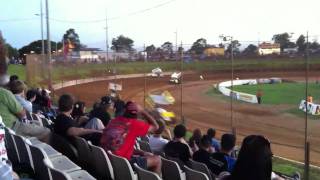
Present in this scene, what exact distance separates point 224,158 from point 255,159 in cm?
244

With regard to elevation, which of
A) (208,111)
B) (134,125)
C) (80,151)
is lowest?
(208,111)

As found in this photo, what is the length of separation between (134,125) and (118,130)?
215 millimetres

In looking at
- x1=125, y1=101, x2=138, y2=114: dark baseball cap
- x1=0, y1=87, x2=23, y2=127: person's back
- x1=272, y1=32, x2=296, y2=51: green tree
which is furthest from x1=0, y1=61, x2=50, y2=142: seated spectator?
x1=272, y1=32, x2=296, y2=51: green tree

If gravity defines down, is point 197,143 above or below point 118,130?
below

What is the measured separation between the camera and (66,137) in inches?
250

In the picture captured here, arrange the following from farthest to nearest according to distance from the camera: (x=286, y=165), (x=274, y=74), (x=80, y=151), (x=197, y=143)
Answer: (x=274, y=74) < (x=286, y=165) < (x=197, y=143) < (x=80, y=151)

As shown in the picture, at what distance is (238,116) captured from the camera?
920 inches

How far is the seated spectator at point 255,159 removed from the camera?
3.56m

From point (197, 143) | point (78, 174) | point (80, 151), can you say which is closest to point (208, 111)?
point (197, 143)

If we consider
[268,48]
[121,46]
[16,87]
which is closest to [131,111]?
[16,87]

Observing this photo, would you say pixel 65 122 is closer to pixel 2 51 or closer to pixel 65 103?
pixel 65 103

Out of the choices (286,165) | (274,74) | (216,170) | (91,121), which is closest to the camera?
(216,170)

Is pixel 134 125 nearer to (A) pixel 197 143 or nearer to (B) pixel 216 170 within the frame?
(B) pixel 216 170

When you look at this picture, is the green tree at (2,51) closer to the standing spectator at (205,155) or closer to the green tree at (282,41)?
the standing spectator at (205,155)
